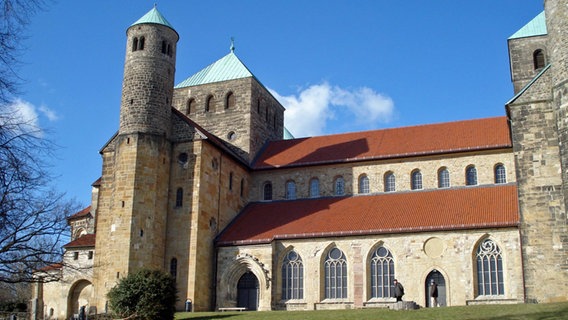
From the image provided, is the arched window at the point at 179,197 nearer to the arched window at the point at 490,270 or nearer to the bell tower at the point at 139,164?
the bell tower at the point at 139,164

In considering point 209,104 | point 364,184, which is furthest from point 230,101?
point 364,184

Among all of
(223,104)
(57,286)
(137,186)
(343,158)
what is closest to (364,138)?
(343,158)

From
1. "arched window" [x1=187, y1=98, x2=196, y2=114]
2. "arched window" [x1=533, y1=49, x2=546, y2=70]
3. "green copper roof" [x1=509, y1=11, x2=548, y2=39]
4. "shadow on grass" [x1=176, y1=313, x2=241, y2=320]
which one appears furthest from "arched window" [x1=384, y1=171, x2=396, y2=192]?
"arched window" [x1=187, y1=98, x2=196, y2=114]

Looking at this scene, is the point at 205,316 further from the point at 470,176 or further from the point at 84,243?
the point at 470,176

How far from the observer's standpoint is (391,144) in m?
45.3

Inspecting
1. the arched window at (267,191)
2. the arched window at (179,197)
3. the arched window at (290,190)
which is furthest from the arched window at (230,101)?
the arched window at (179,197)

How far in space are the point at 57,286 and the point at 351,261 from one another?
18.4 meters

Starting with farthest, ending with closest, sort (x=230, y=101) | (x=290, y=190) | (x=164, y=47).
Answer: (x=230, y=101) < (x=290, y=190) < (x=164, y=47)

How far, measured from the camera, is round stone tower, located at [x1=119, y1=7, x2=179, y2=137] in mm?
39344

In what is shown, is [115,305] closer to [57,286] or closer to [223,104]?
[57,286]

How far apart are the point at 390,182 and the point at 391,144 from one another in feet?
10.4

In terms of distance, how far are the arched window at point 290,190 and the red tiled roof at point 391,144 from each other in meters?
1.37

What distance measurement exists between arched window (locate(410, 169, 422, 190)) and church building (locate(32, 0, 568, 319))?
7cm

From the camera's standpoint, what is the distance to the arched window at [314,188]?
148 feet
